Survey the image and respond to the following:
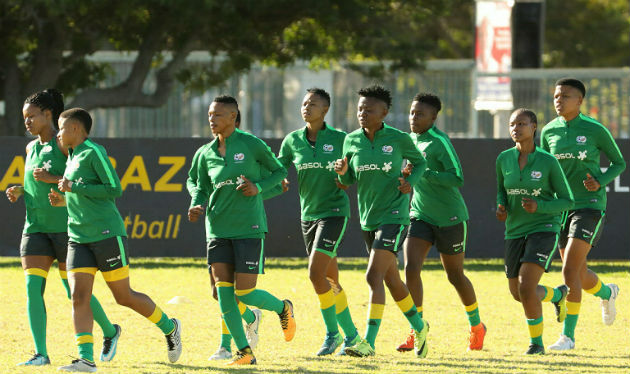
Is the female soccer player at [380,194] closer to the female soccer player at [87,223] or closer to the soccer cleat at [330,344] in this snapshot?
the soccer cleat at [330,344]

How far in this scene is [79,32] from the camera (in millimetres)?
24641

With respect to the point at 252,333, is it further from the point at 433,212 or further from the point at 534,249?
the point at 534,249

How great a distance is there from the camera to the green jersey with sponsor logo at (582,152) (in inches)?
407

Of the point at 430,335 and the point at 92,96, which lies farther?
the point at 92,96

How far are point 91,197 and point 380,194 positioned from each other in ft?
7.33

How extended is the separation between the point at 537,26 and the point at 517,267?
56.3 ft

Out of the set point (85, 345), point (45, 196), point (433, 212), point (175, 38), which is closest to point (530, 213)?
point (433, 212)

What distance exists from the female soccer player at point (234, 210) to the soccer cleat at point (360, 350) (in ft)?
2.55

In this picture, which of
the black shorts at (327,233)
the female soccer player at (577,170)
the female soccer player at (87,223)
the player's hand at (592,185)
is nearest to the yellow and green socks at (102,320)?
the female soccer player at (87,223)

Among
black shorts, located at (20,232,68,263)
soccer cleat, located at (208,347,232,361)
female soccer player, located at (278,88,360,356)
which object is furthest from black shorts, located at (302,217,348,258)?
black shorts, located at (20,232,68,263)

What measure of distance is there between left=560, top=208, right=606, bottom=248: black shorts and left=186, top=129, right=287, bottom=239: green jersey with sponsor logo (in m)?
2.75

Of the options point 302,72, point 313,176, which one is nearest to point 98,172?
point 313,176

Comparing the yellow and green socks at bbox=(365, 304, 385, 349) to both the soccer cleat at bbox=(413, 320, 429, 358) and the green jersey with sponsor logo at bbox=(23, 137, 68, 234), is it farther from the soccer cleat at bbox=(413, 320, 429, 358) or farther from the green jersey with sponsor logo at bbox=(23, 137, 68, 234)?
the green jersey with sponsor logo at bbox=(23, 137, 68, 234)

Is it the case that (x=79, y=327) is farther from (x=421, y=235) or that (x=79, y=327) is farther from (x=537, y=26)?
(x=537, y=26)
